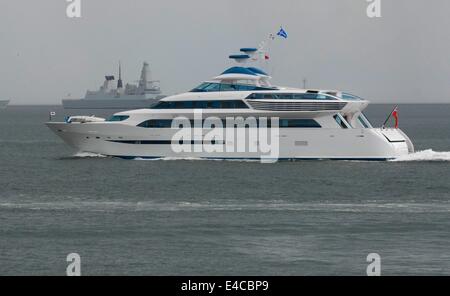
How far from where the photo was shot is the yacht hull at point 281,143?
56750mm

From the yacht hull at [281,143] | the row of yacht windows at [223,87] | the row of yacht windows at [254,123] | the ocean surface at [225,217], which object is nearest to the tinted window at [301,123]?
the row of yacht windows at [254,123]

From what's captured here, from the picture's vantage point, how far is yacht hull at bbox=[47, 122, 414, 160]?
→ 2234 inches

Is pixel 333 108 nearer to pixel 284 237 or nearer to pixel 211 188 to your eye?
pixel 211 188

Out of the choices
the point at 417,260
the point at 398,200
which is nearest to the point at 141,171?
the point at 398,200

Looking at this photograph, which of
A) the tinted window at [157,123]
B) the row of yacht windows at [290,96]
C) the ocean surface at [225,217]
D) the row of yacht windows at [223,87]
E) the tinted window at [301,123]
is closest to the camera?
the ocean surface at [225,217]

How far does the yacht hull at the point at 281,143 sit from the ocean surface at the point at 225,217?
0.66m

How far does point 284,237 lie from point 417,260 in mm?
5476

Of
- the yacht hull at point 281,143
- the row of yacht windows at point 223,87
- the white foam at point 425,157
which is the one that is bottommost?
the white foam at point 425,157

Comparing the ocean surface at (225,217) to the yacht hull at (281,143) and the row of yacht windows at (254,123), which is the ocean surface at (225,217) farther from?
the row of yacht windows at (254,123)

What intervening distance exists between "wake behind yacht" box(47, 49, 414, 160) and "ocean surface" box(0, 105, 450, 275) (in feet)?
2.92

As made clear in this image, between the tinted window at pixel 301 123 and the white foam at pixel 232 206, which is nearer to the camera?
the white foam at pixel 232 206

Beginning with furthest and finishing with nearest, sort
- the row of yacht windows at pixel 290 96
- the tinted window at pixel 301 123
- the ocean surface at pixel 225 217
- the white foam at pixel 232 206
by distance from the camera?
the row of yacht windows at pixel 290 96
the tinted window at pixel 301 123
the white foam at pixel 232 206
the ocean surface at pixel 225 217

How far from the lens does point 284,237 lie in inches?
1341
